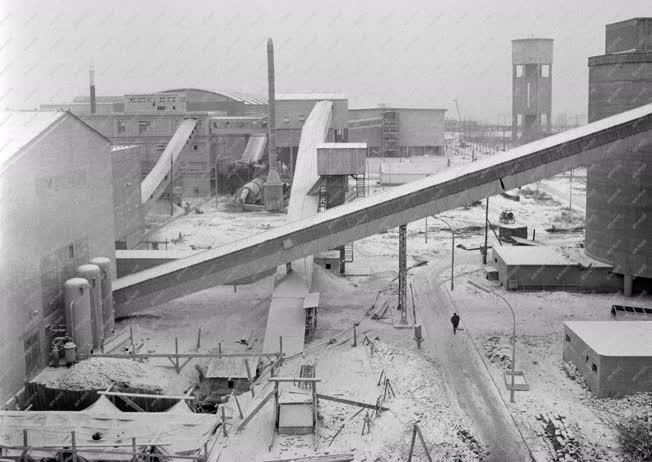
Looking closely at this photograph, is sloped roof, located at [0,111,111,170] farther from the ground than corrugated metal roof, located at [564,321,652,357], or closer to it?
farther from the ground

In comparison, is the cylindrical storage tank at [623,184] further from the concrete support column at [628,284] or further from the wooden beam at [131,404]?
the wooden beam at [131,404]

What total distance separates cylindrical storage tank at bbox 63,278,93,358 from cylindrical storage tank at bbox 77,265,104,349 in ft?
3.38

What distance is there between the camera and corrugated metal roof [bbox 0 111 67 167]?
90.4 feet

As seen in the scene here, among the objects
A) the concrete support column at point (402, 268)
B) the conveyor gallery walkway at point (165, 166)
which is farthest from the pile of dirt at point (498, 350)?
the conveyor gallery walkway at point (165, 166)

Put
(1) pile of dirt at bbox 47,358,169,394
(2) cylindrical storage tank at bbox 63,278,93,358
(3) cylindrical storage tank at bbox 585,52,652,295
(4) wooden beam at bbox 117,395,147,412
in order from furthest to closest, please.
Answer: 1. (3) cylindrical storage tank at bbox 585,52,652,295
2. (2) cylindrical storage tank at bbox 63,278,93,358
3. (1) pile of dirt at bbox 47,358,169,394
4. (4) wooden beam at bbox 117,395,147,412

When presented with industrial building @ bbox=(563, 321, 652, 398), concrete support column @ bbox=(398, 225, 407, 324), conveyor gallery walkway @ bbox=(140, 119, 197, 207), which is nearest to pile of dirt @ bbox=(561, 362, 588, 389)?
industrial building @ bbox=(563, 321, 652, 398)

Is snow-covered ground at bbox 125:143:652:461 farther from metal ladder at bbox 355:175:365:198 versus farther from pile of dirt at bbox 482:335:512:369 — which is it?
metal ladder at bbox 355:175:365:198

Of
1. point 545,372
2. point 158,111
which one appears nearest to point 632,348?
point 545,372

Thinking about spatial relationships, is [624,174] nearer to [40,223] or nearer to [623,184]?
[623,184]

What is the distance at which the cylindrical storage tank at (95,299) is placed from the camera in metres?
31.5

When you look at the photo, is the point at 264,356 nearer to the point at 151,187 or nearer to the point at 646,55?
the point at 646,55

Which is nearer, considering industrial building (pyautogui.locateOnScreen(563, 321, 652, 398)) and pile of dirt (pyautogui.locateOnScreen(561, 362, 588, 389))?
industrial building (pyautogui.locateOnScreen(563, 321, 652, 398))

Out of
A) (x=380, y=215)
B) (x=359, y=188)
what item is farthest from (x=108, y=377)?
(x=359, y=188)

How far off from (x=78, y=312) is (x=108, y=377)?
14.5ft
